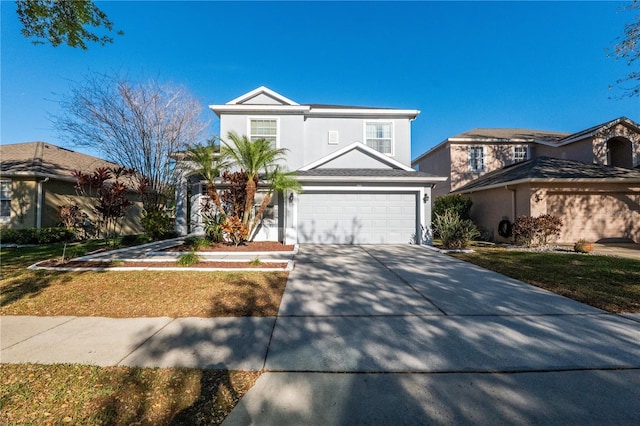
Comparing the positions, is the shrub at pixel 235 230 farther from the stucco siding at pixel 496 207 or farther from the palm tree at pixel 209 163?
the stucco siding at pixel 496 207

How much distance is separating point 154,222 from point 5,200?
816cm

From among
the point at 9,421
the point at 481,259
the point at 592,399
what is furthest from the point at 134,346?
the point at 481,259

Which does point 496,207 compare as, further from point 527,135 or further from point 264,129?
point 264,129

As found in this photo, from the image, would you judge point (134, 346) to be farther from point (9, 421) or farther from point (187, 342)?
point (9, 421)

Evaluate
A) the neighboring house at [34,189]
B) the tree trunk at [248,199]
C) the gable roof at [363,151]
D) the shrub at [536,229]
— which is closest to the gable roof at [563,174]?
the shrub at [536,229]

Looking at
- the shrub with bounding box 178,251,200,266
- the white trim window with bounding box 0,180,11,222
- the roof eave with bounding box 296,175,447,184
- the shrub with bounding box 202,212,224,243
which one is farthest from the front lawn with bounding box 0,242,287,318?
the white trim window with bounding box 0,180,11,222

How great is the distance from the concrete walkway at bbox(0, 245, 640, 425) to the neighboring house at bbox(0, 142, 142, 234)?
12.3 metres

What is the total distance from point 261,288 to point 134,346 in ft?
7.89

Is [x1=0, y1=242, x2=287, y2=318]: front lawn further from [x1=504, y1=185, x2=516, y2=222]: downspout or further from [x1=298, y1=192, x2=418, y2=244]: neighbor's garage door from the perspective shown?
[x1=504, y1=185, x2=516, y2=222]: downspout

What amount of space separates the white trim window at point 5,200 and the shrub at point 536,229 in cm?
2337

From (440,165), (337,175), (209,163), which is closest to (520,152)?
(440,165)

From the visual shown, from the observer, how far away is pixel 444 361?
291cm

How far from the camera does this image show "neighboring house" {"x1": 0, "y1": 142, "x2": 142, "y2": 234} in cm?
1249

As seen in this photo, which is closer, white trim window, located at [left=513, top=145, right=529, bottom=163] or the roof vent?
the roof vent
